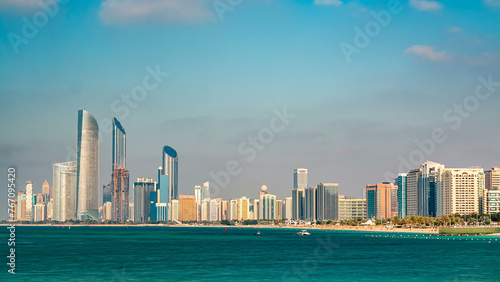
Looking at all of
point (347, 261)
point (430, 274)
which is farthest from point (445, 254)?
point (430, 274)

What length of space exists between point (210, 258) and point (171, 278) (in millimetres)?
32750

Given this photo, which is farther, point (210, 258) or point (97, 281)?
point (210, 258)

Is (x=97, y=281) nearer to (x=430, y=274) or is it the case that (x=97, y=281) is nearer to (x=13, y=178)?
(x=13, y=178)

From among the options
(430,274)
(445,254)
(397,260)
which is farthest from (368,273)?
(445,254)

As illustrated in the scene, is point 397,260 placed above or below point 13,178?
below

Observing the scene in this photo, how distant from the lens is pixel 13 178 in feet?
234

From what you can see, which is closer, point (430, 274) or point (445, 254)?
point (430, 274)

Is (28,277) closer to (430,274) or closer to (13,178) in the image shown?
(13,178)

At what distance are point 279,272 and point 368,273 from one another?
11.3 meters

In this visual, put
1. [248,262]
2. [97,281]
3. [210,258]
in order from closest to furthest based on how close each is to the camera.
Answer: [97,281] → [248,262] → [210,258]

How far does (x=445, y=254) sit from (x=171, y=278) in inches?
2325

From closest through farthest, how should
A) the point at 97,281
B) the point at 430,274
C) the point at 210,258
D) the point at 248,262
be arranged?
the point at 97,281, the point at 430,274, the point at 248,262, the point at 210,258

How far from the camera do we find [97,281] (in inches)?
2758

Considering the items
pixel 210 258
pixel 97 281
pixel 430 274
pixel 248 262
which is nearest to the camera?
pixel 97 281
